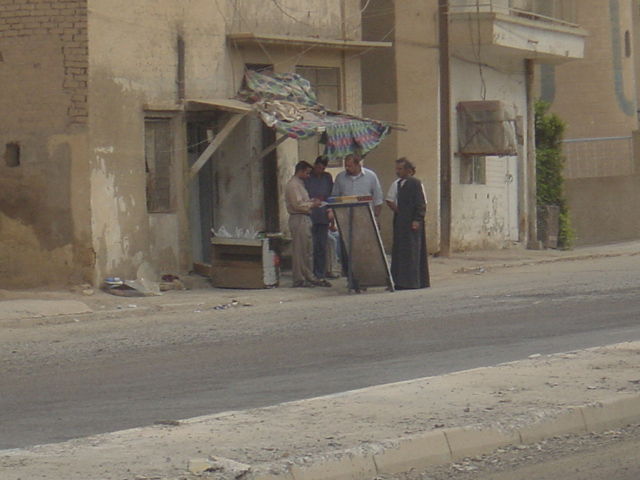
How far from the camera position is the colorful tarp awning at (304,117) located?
647 inches

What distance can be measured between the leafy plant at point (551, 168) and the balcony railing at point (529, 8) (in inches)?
97.5

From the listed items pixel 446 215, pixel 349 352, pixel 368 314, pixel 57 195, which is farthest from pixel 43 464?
pixel 446 215

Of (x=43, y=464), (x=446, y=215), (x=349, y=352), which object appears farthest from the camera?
(x=446, y=215)

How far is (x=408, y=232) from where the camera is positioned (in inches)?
627

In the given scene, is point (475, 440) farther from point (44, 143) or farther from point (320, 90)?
point (320, 90)

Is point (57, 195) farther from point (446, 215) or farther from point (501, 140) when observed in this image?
point (501, 140)

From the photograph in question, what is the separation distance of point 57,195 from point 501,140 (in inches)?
363

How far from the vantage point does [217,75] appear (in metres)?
17.6

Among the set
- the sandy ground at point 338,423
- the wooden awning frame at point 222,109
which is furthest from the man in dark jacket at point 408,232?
the sandy ground at point 338,423

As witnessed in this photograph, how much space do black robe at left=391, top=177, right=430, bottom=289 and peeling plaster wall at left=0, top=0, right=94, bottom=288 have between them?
3.92m

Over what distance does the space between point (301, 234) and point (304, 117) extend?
171 centimetres

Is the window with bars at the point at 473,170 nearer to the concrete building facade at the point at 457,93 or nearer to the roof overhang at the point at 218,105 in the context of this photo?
the concrete building facade at the point at 457,93

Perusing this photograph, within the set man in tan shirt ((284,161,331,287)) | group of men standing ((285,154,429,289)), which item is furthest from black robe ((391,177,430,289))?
man in tan shirt ((284,161,331,287))

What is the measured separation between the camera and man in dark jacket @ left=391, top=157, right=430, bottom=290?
1587cm
